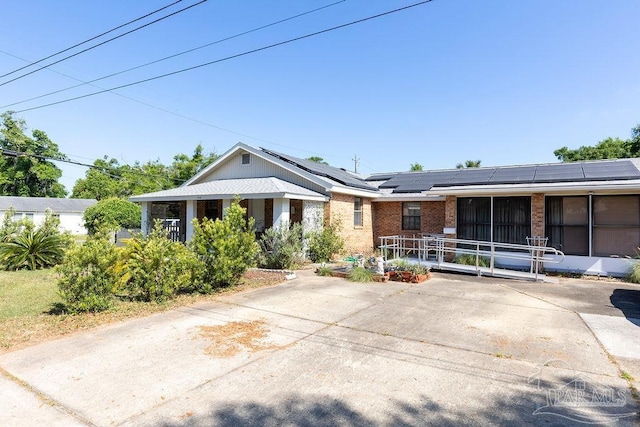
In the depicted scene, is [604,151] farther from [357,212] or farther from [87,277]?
[87,277]

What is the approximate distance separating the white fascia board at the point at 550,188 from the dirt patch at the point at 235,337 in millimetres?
9836

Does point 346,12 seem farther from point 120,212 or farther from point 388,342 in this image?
point 120,212

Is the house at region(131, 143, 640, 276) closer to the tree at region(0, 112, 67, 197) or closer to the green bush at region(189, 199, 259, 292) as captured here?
the green bush at region(189, 199, 259, 292)

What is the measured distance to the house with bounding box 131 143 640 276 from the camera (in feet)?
37.3

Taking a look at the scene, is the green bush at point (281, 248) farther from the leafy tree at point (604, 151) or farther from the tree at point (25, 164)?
the tree at point (25, 164)

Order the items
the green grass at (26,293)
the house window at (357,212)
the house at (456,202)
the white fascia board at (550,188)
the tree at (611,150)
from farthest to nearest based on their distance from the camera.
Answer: the tree at (611,150)
the house window at (357,212)
the house at (456,202)
the white fascia board at (550,188)
the green grass at (26,293)

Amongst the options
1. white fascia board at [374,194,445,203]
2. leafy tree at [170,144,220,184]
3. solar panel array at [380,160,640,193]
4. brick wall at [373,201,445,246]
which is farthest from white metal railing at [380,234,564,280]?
leafy tree at [170,144,220,184]

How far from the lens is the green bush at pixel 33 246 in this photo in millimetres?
11766

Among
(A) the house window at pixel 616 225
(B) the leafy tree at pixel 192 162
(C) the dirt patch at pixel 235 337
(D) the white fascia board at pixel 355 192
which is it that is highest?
(B) the leafy tree at pixel 192 162

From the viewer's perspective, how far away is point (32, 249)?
39.9 feet

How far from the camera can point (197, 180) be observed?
18.9m

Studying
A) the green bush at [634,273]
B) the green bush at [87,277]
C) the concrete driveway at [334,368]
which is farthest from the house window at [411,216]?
the green bush at [87,277]

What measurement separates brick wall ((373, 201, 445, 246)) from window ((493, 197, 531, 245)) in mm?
2540

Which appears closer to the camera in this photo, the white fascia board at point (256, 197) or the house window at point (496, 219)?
the house window at point (496, 219)
